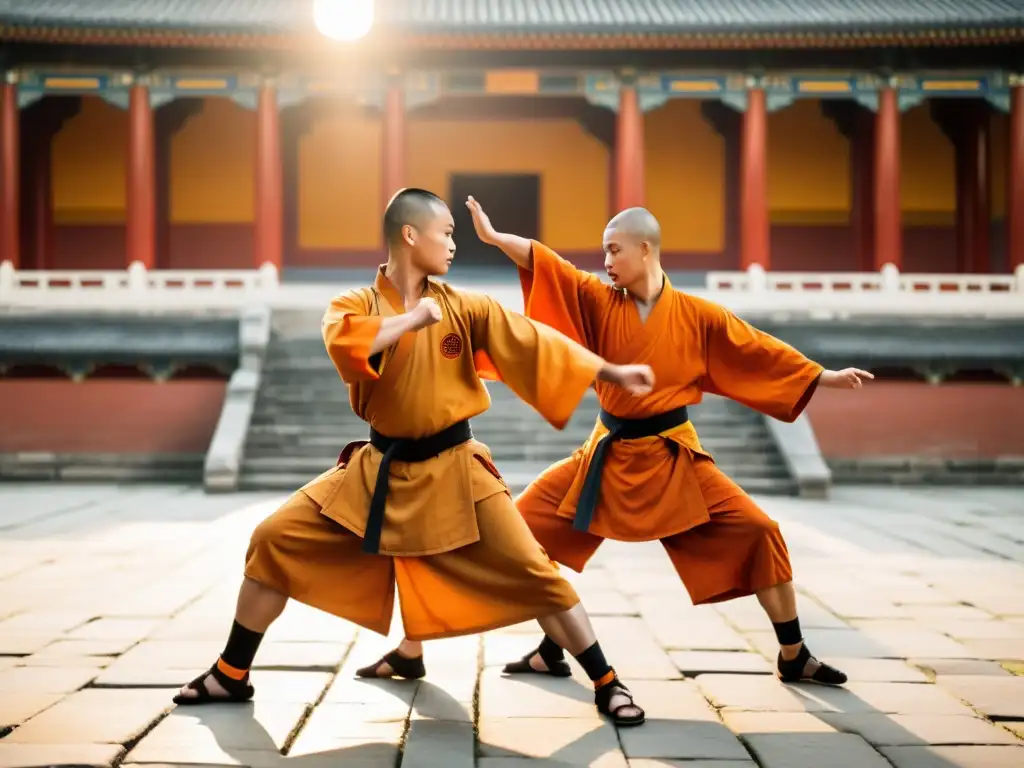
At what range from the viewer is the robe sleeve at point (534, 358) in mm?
2736

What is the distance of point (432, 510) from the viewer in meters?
2.68

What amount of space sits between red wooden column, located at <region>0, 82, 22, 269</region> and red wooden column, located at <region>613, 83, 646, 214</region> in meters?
8.12

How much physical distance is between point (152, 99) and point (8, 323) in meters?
3.87

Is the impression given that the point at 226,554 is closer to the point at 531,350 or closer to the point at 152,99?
the point at 531,350

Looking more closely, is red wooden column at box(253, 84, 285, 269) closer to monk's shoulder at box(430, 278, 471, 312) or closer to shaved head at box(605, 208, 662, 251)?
shaved head at box(605, 208, 662, 251)

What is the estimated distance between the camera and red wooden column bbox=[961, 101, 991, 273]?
1410cm

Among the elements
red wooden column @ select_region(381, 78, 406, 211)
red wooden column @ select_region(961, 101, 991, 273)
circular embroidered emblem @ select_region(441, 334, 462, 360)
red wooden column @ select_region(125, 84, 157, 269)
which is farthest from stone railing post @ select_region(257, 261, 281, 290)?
red wooden column @ select_region(961, 101, 991, 273)

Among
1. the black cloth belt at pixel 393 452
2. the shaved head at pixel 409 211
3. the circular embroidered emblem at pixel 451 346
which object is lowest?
the black cloth belt at pixel 393 452

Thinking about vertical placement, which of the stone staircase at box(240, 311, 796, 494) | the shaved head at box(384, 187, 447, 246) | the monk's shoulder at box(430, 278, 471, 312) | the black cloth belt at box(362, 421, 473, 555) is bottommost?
the stone staircase at box(240, 311, 796, 494)

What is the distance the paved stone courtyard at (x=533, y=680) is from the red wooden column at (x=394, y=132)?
26.1 feet

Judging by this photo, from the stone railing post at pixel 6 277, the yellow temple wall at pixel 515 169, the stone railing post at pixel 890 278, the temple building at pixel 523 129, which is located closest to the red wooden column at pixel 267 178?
the temple building at pixel 523 129

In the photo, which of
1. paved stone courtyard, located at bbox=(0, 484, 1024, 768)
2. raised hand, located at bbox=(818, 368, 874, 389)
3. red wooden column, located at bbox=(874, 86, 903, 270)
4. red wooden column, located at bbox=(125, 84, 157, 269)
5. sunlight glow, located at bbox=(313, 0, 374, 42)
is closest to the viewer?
paved stone courtyard, located at bbox=(0, 484, 1024, 768)

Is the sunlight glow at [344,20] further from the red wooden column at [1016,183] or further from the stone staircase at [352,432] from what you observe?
the red wooden column at [1016,183]

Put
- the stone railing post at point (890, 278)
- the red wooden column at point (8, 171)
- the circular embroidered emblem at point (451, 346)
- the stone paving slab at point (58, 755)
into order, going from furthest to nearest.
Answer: the red wooden column at point (8, 171)
the stone railing post at point (890, 278)
the circular embroidered emblem at point (451, 346)
the stone paving slab at point (58, 755)
